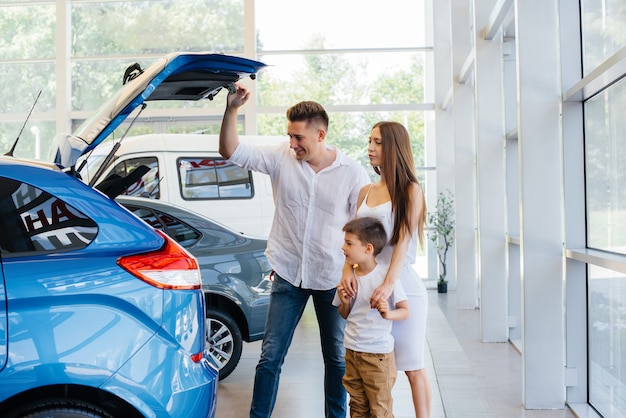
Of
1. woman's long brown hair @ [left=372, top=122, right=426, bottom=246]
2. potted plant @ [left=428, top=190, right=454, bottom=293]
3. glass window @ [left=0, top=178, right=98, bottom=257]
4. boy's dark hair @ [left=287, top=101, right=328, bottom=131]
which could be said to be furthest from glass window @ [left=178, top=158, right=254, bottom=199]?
glass window @ [left=0, top=178, right=98, bottom=257]

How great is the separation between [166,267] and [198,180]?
605 centimetres

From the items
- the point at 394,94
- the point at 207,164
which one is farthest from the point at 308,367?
the point at 394,94

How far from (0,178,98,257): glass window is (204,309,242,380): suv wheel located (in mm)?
2722

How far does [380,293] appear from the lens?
10.6ft

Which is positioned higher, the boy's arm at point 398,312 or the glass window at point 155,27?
the glass window at point 155,27

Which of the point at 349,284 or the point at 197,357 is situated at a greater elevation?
the point at 349,284

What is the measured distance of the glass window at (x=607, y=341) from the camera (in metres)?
3.98

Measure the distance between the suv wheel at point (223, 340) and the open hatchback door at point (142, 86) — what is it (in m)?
2.53

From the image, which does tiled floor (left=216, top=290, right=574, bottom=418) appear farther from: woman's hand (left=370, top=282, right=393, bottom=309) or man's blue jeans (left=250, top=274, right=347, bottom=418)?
woman's hand (left=370, top=282, right=393, bottom=309)

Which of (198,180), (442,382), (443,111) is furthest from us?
Result: (443,111)

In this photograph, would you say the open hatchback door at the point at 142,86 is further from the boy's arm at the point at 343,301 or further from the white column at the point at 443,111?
the white column at the point at 443,111

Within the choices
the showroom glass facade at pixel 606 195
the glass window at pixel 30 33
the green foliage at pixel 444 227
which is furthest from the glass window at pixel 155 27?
the showroom glass facade at pixel 606 195

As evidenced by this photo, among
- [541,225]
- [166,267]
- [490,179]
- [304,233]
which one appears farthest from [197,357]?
[490,179]

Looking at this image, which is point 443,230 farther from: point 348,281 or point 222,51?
point 348,281
